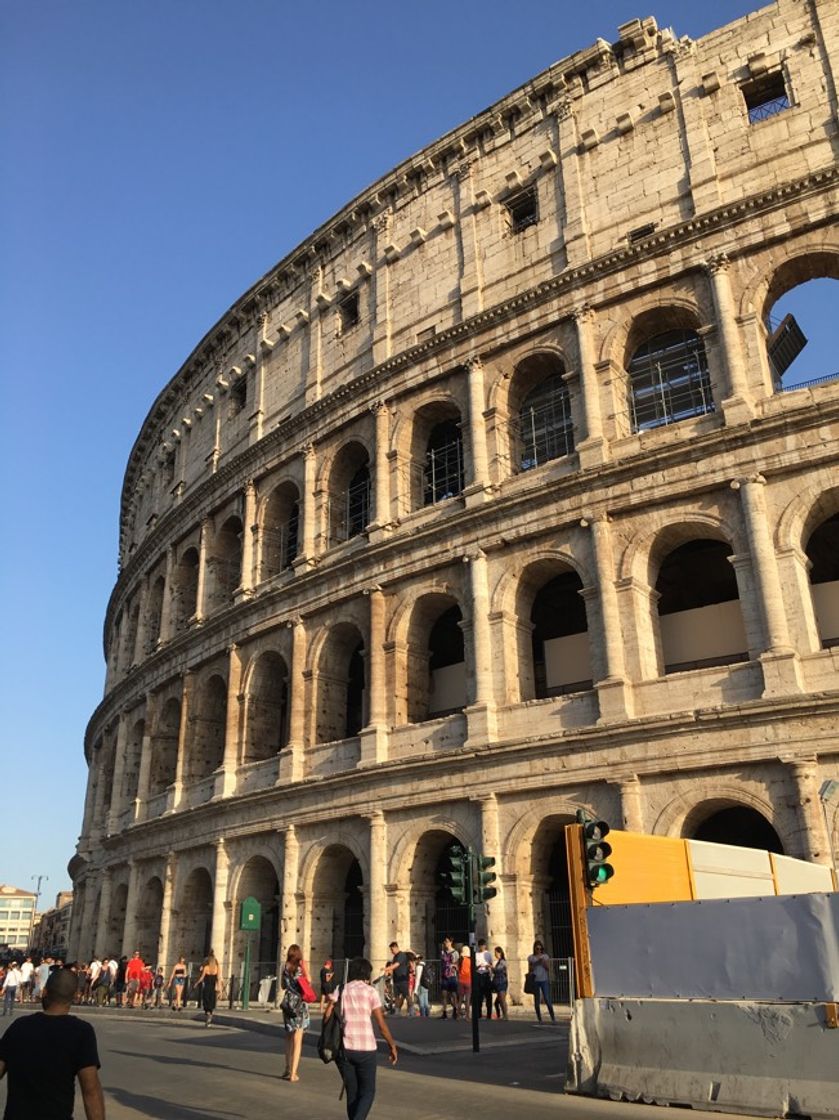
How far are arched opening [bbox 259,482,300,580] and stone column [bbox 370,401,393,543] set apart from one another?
172 inches

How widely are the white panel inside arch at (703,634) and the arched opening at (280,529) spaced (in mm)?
12081

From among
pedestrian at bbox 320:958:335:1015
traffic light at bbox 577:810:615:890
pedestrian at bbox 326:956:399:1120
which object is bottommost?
pedestrian at bbox 326:956:399:1120

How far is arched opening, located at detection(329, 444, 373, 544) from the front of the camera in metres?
26.2

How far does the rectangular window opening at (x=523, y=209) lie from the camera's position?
24.2 m

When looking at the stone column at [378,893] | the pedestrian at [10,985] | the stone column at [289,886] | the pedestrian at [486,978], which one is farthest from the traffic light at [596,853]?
the pedestrian at [10,985]

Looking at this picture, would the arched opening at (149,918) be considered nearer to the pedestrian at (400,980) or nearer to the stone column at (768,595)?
the pedestrian at (400,980)

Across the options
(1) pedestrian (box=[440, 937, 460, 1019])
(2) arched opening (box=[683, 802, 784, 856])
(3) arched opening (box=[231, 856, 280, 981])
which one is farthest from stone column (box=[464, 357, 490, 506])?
(3) arched opening (box=[231, 856, 280, 981])

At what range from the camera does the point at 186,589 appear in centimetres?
3272

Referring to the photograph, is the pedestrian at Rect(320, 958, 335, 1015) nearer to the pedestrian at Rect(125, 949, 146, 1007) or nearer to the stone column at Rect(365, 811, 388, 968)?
the stone column at Rect(365, 811, 388, 968)

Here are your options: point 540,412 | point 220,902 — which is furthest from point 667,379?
point 220,902

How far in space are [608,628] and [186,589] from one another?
723 inches

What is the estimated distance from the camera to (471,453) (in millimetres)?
22453

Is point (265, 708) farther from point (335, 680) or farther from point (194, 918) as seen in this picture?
point (194, 918)

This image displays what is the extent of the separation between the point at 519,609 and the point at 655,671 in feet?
12.0
